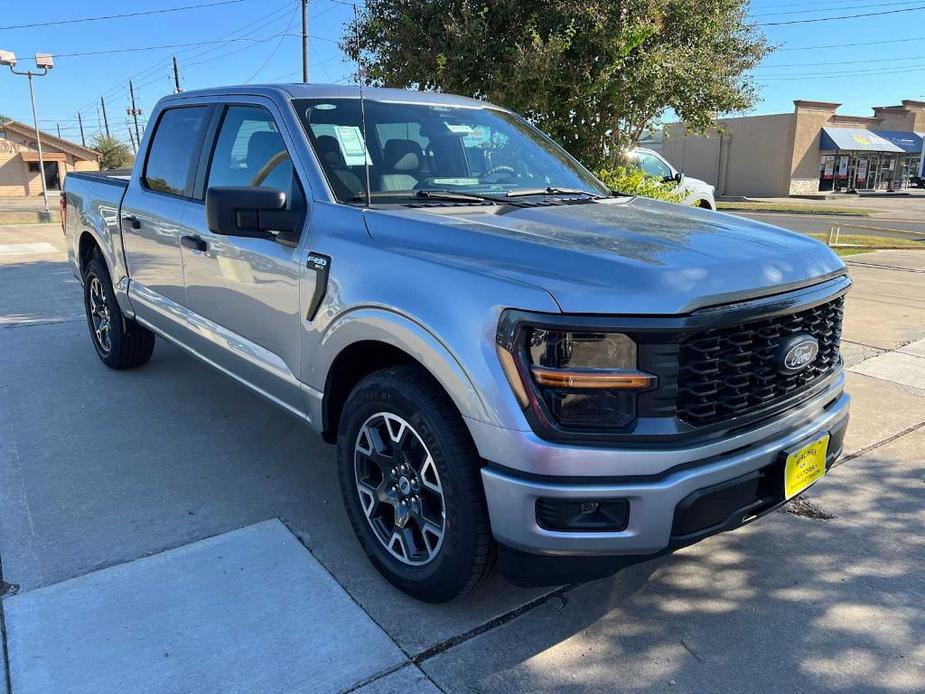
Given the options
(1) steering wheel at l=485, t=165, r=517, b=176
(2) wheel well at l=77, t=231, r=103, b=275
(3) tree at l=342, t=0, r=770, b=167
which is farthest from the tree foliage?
(2) wheel well at l=77, t=231, r=103, b=275

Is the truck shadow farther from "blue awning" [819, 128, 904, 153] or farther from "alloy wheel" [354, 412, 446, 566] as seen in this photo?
"blue awning" [819, 128, 904, 153]

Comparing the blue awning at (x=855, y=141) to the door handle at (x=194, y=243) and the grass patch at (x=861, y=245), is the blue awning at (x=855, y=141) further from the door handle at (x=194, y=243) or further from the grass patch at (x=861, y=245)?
the door handle at (x=194, y=243)

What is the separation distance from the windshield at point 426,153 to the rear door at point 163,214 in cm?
106

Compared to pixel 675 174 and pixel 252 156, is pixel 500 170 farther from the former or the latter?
pixel 675 174

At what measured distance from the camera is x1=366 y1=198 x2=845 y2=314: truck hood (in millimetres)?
2191

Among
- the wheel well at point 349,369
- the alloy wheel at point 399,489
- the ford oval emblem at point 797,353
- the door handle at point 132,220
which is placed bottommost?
the alloy wheel at point 399,489

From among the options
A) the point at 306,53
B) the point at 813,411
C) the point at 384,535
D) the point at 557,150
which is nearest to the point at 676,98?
the point at 557,150

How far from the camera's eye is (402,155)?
134 inches

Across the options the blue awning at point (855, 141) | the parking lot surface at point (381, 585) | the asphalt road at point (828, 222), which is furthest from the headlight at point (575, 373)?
the blue awning at point (855, 141)

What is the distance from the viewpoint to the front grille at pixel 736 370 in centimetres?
225

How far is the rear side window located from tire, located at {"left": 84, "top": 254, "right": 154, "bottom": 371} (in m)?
1.09

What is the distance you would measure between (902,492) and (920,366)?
247 cm

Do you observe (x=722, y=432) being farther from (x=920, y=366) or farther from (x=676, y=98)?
(x=676, y=98)

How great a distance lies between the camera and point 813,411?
2.69 meters
